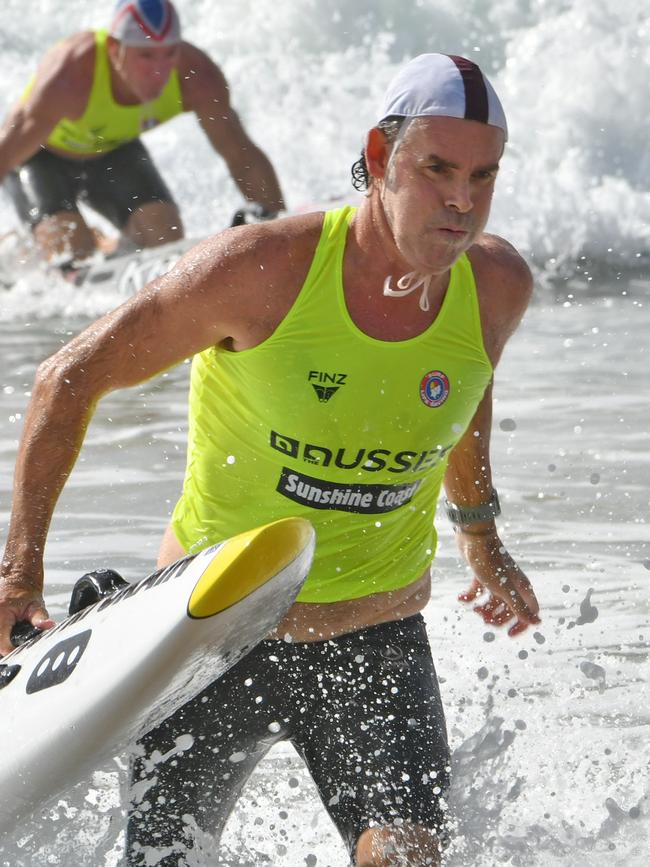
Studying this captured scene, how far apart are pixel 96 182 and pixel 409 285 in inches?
250

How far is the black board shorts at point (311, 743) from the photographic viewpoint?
2.88 m

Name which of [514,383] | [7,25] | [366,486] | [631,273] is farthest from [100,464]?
[7,25]

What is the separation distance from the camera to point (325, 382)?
2.88 meters

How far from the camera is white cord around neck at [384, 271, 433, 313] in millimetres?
2902

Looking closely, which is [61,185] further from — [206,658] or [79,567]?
[206,658]

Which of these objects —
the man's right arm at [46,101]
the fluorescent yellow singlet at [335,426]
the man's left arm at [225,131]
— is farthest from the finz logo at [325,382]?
the man's right arm at [46,101]

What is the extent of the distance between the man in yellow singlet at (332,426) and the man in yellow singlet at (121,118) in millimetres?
4255

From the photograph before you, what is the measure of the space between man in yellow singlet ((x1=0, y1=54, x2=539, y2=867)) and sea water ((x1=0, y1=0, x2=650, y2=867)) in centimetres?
27

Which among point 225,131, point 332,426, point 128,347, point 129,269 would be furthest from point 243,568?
point 129,269

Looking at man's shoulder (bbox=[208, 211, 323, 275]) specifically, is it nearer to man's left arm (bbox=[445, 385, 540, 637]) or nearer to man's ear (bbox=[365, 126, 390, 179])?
man's ear (bbox=[365, 126, 390, 179])

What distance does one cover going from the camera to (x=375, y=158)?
2910 mm

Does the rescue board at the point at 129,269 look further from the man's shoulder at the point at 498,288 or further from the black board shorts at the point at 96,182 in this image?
the man's shoulder at the point at 498,288

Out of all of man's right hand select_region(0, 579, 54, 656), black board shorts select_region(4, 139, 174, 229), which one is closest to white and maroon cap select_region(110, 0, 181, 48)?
black board shorts select_region(4, 139, 174, 229)

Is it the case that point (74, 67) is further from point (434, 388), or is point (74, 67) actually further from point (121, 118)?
point (434, 388)
